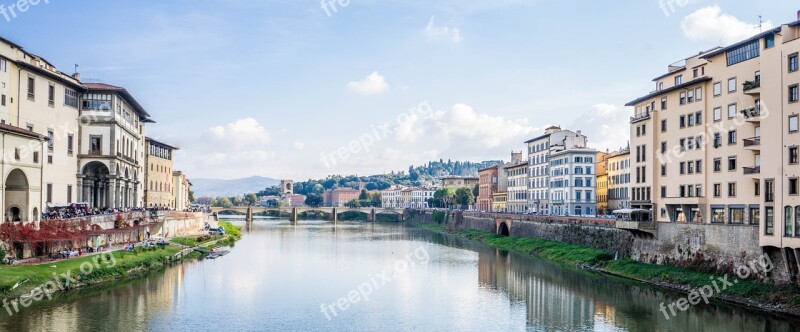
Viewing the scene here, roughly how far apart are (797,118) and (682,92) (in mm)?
14407

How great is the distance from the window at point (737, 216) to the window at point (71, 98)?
51.3m

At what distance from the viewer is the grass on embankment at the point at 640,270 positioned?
122 ft

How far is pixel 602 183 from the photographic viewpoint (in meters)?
97.9

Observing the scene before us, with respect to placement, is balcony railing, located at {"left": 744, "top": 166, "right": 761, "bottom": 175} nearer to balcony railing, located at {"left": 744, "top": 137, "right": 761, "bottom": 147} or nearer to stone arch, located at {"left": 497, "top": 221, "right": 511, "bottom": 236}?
balcony railing, located at {"left": 744, "top": 137, "right": 761, "bottom": 147}

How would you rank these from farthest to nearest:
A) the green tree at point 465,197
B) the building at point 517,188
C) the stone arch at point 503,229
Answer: the green tree at point 465,197
the building at point 517,188
the stone arch at point 503,229

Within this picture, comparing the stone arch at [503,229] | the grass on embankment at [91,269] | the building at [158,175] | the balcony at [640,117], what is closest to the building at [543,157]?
the stone arch at [503,229]

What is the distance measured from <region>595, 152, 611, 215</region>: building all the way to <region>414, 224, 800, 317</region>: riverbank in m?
23.2

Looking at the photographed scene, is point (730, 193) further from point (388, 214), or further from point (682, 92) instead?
point (388, 214)

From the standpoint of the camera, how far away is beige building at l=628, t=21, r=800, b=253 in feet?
119

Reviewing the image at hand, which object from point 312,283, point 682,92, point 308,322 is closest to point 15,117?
point 312,283

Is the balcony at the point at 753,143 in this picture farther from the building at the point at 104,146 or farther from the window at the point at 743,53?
the building at the point at 104,146

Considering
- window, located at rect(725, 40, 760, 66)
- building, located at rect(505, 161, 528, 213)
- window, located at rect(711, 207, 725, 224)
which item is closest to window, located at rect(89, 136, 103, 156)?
window, located at rect(711, 207, 725, 224)

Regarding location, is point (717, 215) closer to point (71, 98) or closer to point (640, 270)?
point (640, 270)

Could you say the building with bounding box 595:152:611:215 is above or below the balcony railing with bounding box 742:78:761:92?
below
